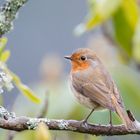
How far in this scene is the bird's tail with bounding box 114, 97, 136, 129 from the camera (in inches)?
132

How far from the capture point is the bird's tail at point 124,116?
3.36 m

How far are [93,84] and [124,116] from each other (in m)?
0.77

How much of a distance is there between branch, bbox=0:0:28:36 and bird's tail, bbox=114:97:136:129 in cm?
72

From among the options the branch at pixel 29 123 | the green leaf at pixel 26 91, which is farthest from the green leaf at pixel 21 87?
the branch at pixel 29 123

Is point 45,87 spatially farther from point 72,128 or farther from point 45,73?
point 72,128

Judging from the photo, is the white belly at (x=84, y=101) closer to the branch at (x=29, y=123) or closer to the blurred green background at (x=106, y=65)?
the blurred green background at (x=106, y=65)

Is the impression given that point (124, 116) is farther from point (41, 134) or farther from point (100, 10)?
point (41, 134)

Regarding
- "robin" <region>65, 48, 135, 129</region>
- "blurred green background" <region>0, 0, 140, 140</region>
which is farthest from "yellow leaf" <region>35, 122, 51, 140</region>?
"robin" <region>65, 48, 135, 129</region>

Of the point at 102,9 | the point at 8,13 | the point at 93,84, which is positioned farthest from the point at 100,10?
the point at 93,84

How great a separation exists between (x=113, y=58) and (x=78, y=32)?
90 centimetres

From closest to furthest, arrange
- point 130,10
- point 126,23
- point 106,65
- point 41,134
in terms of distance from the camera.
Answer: point 41,134, point 130,10, point 126,23, point 106,65

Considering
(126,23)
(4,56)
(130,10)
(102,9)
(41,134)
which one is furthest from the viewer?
(126,23)

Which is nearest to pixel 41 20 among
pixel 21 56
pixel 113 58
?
pixel 21 56

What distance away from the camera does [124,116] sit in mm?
3791
